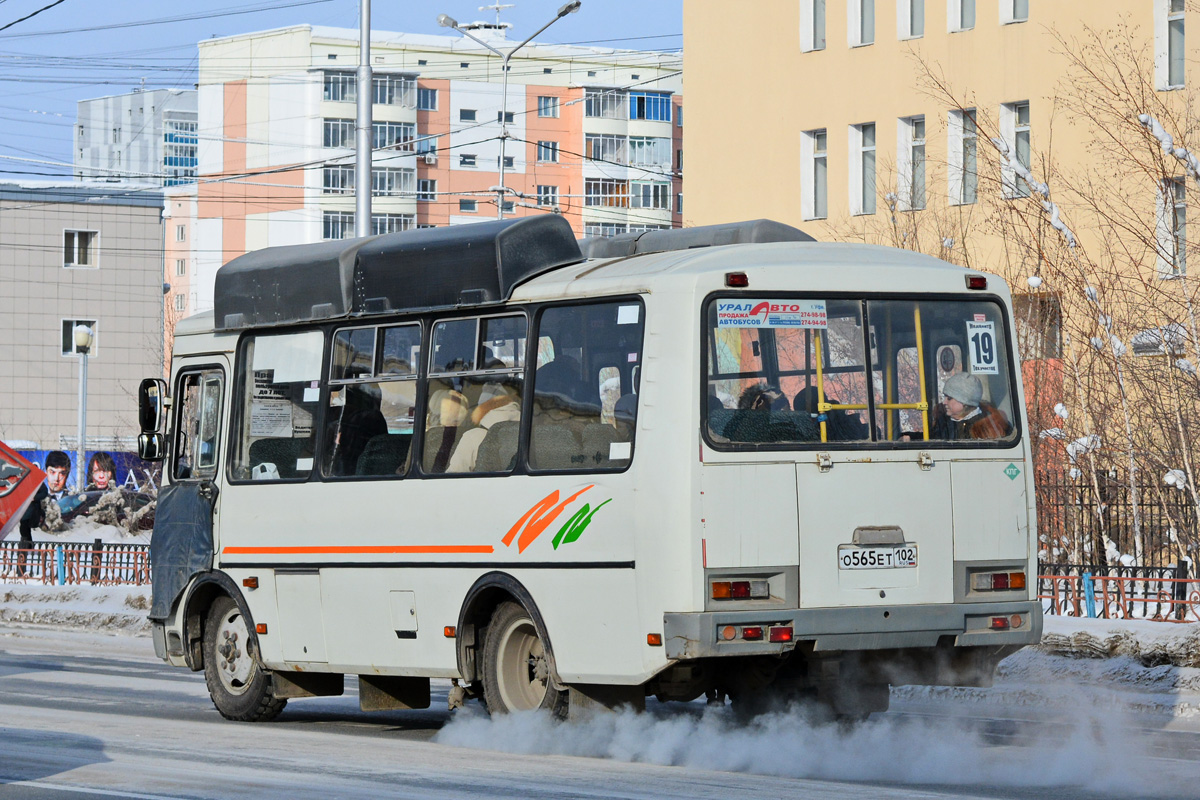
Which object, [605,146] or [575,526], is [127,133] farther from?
Answer: [575,526]

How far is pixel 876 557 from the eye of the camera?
10070 millimetres

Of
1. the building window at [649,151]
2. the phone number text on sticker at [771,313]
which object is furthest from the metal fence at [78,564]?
the building window at [649,151]

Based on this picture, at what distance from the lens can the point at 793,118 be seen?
1458 inches

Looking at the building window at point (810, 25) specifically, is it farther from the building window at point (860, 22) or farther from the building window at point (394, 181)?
the building window at point (394, 181)

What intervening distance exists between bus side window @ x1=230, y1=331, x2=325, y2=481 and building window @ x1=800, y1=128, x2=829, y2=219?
24586 mm

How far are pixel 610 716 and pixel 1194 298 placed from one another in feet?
32.9

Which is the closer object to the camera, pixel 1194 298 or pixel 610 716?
pixel 610 716

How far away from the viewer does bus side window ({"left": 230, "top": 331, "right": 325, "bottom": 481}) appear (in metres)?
12.5

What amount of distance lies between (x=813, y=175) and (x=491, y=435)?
87.2 feet

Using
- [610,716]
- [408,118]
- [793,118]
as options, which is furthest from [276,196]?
[610,716]

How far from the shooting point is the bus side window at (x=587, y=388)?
33.5 feet

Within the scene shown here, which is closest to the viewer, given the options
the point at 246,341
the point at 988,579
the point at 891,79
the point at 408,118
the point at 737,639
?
the point at 737,639

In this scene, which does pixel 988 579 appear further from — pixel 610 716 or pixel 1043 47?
pixel 1043 47

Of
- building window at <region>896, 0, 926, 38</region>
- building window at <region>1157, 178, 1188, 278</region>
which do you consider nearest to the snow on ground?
building window at <region>896, 0, 926, 38</region>
